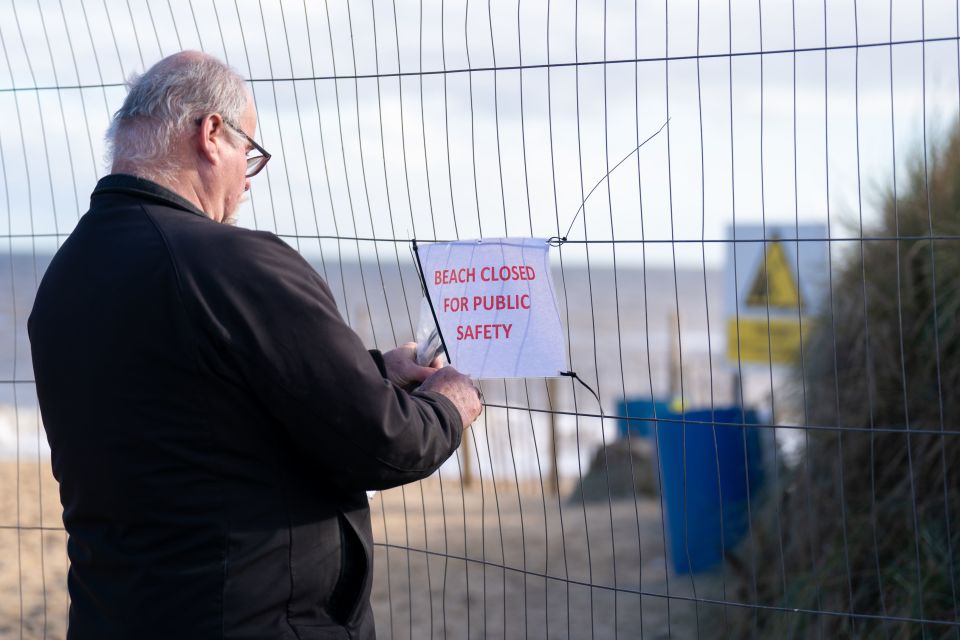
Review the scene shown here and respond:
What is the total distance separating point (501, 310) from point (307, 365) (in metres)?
0.83

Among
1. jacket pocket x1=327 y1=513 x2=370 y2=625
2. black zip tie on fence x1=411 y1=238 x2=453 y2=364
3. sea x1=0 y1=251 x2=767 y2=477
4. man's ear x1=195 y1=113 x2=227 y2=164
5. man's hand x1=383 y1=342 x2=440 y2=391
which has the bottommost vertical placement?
sea x1=0 y1=251 x2=767 y2=477

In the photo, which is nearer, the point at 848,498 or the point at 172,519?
the point at 172,519

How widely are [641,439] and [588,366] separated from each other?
14.0 metres

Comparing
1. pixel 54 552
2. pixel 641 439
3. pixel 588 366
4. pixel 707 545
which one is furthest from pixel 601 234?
pixel 588 366

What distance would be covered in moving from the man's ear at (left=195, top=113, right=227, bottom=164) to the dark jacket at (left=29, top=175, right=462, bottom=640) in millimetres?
120

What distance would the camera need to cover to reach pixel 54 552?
616 cm

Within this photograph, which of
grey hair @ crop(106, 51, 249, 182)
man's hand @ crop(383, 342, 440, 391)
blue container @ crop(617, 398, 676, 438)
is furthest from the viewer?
blue container @ crop(617, 398, 676, 438)

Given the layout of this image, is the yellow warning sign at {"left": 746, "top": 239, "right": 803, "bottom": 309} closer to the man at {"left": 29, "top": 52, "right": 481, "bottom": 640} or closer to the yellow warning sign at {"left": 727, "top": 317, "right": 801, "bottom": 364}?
the yellow warning sign at {"left": 727, "top": 317, "right": 801, "bottom": 364}

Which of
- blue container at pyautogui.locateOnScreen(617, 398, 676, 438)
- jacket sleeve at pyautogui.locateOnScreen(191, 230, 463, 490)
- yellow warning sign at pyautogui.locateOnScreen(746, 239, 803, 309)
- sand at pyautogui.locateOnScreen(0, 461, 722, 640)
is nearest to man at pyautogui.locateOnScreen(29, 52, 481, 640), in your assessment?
jacket sleeve at pyautogui.locateOnScreen(191, 230, 463, 490)

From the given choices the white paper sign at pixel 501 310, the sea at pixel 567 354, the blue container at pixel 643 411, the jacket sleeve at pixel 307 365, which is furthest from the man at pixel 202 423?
the blue container at pixel 643 411

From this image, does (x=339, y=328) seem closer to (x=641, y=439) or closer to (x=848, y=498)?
(x=848, y=498)

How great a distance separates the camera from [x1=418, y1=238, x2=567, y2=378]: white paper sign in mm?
2434

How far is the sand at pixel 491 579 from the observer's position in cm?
486

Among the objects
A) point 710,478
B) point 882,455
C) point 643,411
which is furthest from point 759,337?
point 643,411
